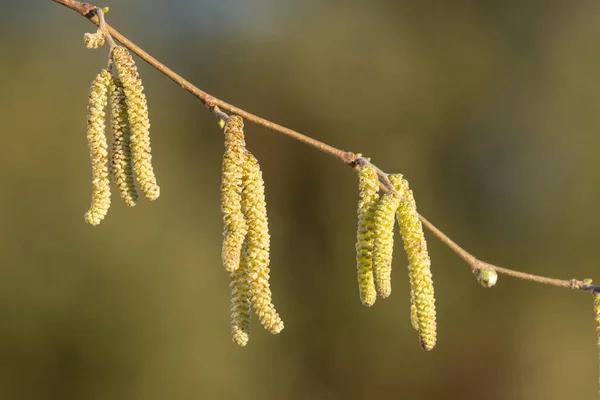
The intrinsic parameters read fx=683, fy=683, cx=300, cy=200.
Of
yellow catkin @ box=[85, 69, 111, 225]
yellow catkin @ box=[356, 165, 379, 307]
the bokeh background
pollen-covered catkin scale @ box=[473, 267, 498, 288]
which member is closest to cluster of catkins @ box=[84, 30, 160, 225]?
yellow catkin @ box=[85, 69, 111, 225]

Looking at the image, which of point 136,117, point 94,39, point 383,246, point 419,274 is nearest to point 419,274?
point 419,274

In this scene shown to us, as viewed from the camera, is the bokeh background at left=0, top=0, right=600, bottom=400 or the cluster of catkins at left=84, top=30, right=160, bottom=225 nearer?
the cluster of catkins at left=84, top=30, right=160, bottom=225

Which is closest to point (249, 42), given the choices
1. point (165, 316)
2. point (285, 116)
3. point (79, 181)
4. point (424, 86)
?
point (285, 116)

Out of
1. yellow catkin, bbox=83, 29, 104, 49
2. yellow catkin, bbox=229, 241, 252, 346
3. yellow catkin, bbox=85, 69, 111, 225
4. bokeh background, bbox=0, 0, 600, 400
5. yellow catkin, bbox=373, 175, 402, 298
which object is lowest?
yellow catkin, bbox=229, 241, 252, 346

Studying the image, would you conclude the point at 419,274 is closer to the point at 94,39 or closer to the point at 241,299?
the point at 241,299

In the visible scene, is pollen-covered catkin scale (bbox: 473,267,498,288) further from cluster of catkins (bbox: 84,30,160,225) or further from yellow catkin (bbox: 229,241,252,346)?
cluster of catkins (bbox: 84,30,160,225)
